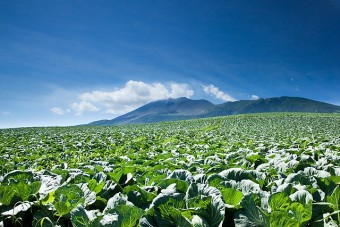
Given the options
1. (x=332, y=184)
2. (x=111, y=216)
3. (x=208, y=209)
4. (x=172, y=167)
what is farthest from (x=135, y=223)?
(x=172, y=167)

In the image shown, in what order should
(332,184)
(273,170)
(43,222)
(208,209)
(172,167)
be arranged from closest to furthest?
(208,209)
(43,222)
(332,184)
(273,170)
(172,167)

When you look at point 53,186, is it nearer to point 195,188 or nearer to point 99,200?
point 99,200

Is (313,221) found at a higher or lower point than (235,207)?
lower

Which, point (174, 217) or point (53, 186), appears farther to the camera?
point (53, 186)

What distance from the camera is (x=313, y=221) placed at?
199cm

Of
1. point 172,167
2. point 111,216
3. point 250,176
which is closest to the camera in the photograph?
point 111,216

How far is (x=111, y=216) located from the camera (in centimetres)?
179

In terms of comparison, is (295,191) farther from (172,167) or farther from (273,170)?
(172,167)

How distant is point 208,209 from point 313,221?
82cm

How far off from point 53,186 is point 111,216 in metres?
1.17

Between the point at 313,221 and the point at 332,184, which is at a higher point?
the point at 332,184

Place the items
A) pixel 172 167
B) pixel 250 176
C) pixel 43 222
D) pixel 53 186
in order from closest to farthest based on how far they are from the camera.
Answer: pixel 43 222
pixel 53 186
pixel 250 176
pixel 172 167

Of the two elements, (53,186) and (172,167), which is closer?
(53,186)

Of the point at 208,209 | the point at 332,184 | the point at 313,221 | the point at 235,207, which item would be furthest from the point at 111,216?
the point at 332,184
